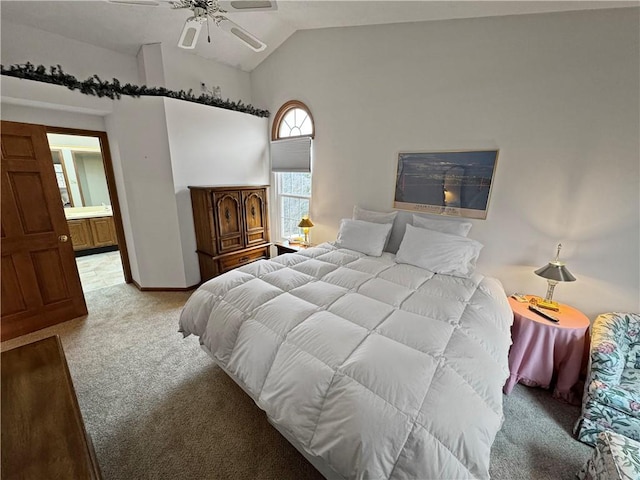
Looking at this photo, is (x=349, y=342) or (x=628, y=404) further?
(x=628, y=404)

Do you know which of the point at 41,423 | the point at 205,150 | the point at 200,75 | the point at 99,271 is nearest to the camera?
the point at 41,423

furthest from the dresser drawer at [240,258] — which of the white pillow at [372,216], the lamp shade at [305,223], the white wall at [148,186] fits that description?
the white pillow at [372,216]

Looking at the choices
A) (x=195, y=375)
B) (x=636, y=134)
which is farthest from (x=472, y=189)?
(x=195, y=375)

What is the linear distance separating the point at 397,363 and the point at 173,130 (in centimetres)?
348

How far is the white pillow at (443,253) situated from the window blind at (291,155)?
1910mm

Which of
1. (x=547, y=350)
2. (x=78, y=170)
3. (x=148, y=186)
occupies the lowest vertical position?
(x=547, y=350)

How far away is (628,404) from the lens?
56.2 inches

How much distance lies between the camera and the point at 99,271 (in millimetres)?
4191

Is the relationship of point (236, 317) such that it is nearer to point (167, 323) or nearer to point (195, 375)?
point (195, 375)

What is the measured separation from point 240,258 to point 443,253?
2685 millimetres

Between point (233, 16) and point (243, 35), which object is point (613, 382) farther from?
point (233, 16)

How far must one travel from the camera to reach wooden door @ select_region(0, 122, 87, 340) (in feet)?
7.74

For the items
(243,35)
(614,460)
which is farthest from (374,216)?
(614,460)

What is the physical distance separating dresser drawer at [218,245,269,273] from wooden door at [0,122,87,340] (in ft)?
5.19
